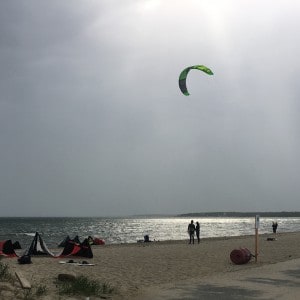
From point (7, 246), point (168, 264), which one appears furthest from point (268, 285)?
point (7, 246)

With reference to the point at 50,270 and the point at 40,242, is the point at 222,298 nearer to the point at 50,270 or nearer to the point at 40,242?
the point at 50,270

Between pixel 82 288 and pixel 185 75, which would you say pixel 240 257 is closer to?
pixel 185 75

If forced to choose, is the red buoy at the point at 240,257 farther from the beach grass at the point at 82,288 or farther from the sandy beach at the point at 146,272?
the beach grass at the point at 82,288

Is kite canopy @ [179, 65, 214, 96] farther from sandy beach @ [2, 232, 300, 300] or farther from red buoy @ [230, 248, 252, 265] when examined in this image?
sandy beach @ [2, 232, 300, 300]

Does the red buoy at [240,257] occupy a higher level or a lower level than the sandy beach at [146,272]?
higher

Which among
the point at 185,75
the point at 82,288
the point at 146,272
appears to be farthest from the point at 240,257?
the point at 82,288

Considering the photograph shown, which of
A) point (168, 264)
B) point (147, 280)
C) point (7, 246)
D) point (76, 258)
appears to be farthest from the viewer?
point (7, 246)

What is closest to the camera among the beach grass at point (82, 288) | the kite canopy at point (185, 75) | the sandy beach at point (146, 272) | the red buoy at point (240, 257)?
the beach grass at point (82, 288)

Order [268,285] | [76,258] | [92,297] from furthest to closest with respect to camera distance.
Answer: [76,258]
[268,285]
[92,297]

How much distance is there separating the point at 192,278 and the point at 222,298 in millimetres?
3213

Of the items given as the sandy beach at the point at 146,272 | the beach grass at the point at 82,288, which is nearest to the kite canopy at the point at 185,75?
the sandy beach at the point at 146,272

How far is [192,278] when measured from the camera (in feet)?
39.8

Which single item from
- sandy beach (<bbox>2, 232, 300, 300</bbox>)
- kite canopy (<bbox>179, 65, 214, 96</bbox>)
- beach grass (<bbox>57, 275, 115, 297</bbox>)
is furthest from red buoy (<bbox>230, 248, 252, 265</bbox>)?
beach grass (<bbox>57, 275, 115, 297</bbox>)

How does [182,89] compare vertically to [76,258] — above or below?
above
